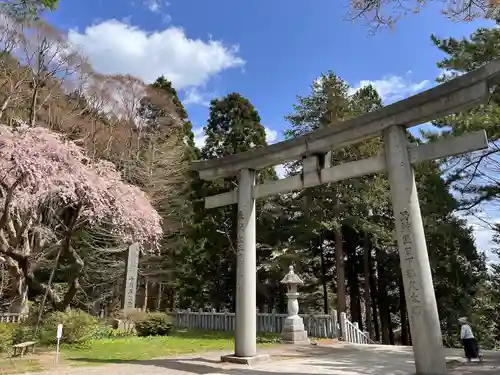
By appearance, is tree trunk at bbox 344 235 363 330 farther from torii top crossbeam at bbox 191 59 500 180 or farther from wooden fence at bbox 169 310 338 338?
torii top crossbeam at bbox 191 59 500 180

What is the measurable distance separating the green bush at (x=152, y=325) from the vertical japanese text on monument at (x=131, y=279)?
1230 millimetres

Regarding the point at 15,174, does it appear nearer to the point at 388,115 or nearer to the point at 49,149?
the point at 49,149

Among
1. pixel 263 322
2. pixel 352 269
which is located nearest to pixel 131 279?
pixel 263 322

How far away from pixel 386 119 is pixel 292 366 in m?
5.26

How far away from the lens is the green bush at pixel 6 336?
9727mm

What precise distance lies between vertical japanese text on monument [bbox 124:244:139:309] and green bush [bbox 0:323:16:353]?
482 cm

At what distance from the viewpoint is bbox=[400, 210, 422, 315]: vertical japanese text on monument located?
19.9 feet

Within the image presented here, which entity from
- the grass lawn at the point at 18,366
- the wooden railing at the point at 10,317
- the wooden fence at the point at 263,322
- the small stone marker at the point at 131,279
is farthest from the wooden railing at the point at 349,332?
the wooden railing at the point at 10,317

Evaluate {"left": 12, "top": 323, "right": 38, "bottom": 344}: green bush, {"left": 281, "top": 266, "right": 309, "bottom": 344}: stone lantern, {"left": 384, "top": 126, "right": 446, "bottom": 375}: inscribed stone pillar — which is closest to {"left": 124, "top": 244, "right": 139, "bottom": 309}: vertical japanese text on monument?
{"left": 12, "top": 323, "right": 38, "bottom": 344}: green bush

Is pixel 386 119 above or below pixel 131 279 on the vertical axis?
above

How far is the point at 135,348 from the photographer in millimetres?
10883

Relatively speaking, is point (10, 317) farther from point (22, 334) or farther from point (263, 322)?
point (263, 322)

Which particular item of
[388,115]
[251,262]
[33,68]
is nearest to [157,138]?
[33,68]

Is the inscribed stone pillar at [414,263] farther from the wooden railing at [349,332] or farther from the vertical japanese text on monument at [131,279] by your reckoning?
the vertical japanese text on monument at [131,279]
